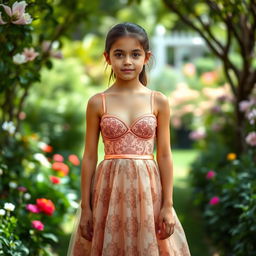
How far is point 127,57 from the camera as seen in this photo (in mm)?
3150

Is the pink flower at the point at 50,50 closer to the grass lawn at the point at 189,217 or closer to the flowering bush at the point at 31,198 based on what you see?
the flowering bush at the point at 31,198

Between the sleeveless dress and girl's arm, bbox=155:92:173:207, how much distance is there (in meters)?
0.03

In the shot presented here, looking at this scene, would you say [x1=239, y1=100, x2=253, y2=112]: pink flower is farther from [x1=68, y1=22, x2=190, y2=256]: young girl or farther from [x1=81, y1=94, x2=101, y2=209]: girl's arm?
[x1=81, y1=94, x2=101, y2=209]: girl's arm

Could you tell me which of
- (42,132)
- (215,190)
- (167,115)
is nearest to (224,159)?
(215,190)

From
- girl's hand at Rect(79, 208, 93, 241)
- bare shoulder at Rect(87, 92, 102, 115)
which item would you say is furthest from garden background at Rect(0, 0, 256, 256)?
girl's hand at Rect(79, 208, 93, 241)

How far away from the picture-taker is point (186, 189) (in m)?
10.1

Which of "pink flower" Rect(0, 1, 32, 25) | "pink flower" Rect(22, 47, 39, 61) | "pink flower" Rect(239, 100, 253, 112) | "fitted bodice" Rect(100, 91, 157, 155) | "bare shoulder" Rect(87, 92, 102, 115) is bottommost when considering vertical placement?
"fitted bodice" Rect(100, 91, 157, 155)

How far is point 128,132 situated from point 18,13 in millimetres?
1151

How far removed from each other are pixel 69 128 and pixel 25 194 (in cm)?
474

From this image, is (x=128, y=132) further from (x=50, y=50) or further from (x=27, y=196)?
(x=50, y=50)

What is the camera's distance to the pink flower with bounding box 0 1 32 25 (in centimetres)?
371

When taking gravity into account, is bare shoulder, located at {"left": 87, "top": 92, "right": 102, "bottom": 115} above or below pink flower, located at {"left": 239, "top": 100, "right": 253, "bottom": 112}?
below

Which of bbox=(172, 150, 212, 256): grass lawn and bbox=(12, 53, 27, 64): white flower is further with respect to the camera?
bbox=(172, 150, 212, 256): grass lawn

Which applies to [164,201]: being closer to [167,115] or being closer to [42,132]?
[167,115]
